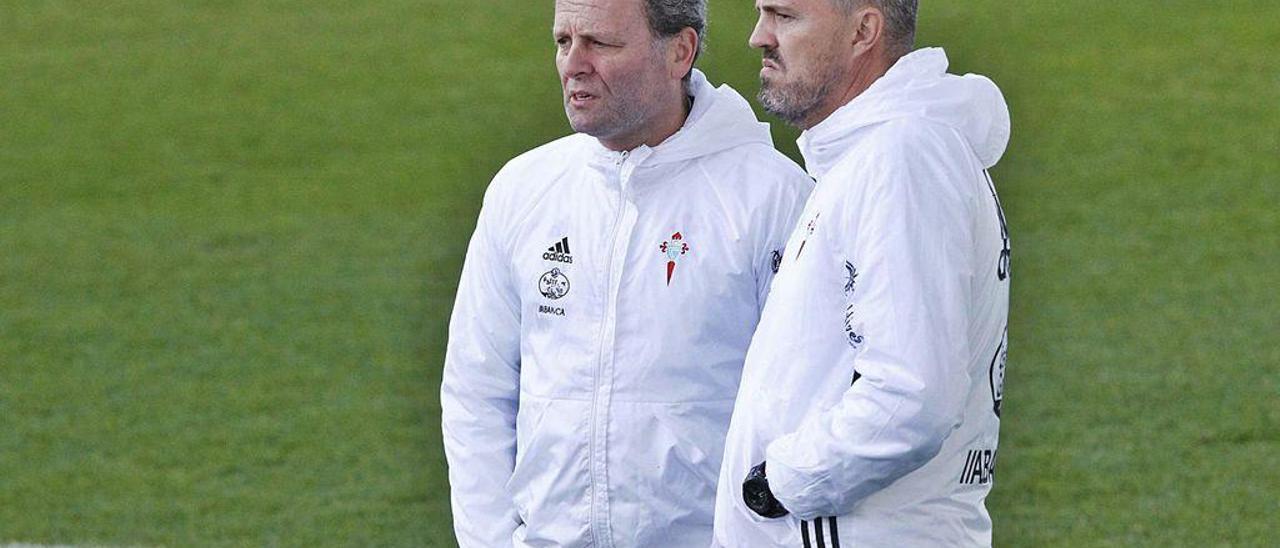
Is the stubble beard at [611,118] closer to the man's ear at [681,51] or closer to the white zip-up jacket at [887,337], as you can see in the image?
the man's ear at [681,51]

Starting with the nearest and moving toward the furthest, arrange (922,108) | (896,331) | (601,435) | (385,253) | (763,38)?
(896,331) < (922,108) < (763,38) < (601,435) < (385,253)

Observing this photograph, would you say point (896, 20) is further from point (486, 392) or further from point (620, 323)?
point (486, 392)

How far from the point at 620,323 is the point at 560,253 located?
167mm

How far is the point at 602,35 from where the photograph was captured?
3.18 m

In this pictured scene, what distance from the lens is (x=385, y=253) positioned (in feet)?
33.5

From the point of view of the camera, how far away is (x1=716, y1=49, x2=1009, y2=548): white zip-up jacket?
8.53ft

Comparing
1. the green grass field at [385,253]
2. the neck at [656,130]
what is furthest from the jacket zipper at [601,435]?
the green grass field at [385,253]

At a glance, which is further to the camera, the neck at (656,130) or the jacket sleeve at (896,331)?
the neck at (656,130)

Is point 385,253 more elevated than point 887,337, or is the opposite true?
point 887,337

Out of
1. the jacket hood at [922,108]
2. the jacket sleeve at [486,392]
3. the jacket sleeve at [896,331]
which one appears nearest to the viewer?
the jacket sleeve at [896,331]

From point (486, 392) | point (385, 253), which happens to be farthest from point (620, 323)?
point (385, 253)

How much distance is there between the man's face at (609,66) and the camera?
3.18 m

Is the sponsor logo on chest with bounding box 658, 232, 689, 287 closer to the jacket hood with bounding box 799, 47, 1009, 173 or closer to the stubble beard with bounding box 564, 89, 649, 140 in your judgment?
the stubble beard with bounding box 564, 89, 649, 140

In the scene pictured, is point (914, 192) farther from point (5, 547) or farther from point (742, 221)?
point (5, 547)
